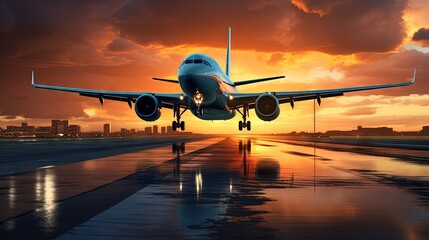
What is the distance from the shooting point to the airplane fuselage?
42.6m

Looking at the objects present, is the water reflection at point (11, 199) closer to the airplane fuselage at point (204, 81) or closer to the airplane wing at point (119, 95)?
the airplane fuselage at point (204, 81)

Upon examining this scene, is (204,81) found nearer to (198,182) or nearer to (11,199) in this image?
(198,182)

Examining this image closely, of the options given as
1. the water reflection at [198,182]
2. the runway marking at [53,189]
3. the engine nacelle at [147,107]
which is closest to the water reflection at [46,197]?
the runway marking at [53,189]

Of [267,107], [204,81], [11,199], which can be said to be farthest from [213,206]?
[267,107]

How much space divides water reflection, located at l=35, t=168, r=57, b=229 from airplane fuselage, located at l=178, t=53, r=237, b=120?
2208cm

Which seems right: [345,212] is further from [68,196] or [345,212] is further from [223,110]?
[223,110]

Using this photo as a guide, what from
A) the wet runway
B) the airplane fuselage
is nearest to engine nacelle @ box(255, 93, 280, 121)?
the airplane fuselage

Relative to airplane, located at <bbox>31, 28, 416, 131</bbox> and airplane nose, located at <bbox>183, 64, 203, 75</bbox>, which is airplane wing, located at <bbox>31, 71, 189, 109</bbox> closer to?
airplane, located at <bbox>31, 28, 416, 131</bbox>

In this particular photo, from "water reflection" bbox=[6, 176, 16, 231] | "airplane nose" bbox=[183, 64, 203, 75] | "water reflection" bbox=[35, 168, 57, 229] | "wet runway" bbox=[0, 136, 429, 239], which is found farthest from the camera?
"airplane nose" bbox=[183, 64, 203, 75]

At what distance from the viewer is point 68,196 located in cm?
1385

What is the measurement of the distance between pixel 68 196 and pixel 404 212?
8.04 meters

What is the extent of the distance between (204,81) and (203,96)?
213 centimetres

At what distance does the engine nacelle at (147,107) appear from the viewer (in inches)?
1842

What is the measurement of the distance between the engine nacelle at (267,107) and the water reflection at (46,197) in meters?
27.4
